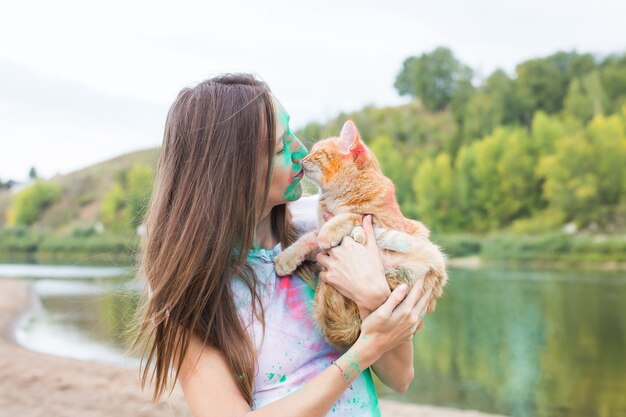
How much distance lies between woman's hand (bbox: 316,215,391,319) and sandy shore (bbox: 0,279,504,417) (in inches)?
168

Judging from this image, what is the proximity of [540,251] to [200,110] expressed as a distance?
43.1 metres

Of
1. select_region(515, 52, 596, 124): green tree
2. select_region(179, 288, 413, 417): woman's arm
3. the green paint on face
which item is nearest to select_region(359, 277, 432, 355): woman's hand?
select_region(179, 288, 413, 417): woman's arm

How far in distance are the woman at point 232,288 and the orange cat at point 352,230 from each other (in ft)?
0.20

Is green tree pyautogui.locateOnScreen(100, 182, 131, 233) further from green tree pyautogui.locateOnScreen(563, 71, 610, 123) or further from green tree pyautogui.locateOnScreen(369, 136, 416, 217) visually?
green tree pyautogui.locateOnScreen(563, 71, 610, 123)

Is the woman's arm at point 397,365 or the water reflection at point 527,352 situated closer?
the woman's arm at point 397,365

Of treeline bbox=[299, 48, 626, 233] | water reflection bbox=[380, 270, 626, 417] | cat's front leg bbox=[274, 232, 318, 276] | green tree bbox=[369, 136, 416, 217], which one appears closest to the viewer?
cat's front leg bbox=[274, 232, 318, 276]

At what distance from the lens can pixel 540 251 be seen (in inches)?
1646

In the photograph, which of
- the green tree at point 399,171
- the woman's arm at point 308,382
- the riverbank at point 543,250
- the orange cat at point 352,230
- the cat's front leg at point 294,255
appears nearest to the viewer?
the woman's arm at point 308,382

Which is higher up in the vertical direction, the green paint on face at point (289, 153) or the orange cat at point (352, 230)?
the green paint on face at point (289, 153)

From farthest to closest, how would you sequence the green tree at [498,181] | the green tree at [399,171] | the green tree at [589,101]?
the green tree at [589,101], the green tree at [399,171], the green tree at [498,181]

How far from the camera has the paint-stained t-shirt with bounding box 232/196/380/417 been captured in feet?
5.77

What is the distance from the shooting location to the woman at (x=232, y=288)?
1.71 m

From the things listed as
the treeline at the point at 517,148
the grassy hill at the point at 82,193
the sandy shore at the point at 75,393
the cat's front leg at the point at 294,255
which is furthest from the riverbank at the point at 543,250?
the cat's front leg at the point at 294,255

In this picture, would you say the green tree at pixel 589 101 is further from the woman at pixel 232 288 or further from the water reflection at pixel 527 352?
the woman at pixel 232 288
